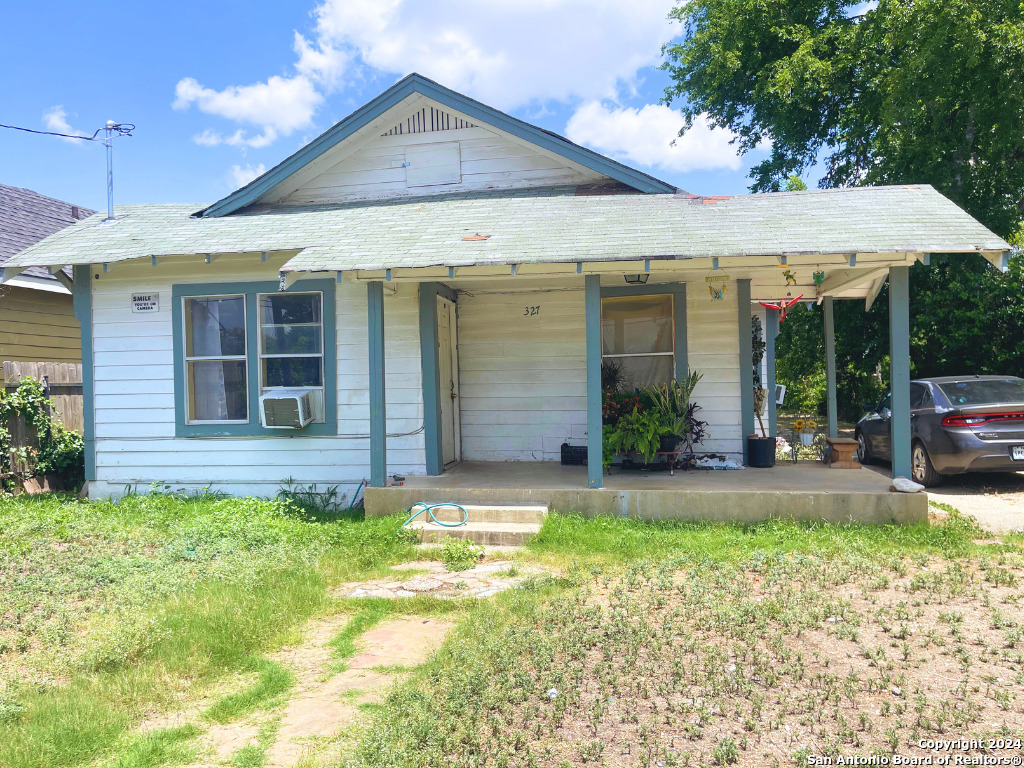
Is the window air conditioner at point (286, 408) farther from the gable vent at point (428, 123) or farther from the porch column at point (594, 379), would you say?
the gable vent at point (428, 123)

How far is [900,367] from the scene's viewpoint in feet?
23.4

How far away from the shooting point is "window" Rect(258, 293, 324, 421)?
9.00 meters

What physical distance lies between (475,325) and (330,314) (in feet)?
6.48

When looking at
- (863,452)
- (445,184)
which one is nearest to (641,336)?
(445,184)

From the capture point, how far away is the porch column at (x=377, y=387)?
7730mm

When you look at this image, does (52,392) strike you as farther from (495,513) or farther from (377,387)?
(495,513)

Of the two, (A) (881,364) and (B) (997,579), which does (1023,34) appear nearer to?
(A) (881,364)

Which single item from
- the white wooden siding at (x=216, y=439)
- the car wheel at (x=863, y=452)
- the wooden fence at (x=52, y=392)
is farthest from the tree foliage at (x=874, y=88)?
the wooden fence at (x=52, y=392)

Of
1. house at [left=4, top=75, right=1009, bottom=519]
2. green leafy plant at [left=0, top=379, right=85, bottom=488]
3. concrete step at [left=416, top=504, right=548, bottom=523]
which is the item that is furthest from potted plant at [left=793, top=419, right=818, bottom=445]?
green leafy plant at [left=0, top=379, right=85, bottom=488]

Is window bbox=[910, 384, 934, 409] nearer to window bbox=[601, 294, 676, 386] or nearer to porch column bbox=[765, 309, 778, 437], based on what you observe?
porch column bbox=[765, 309, 778, 437]

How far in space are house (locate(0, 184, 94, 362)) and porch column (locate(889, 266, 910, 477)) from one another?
1140 centimetres

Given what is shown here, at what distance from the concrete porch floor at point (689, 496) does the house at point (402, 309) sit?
10 cm

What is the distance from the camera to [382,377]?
775cm

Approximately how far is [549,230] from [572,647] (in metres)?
4.95
